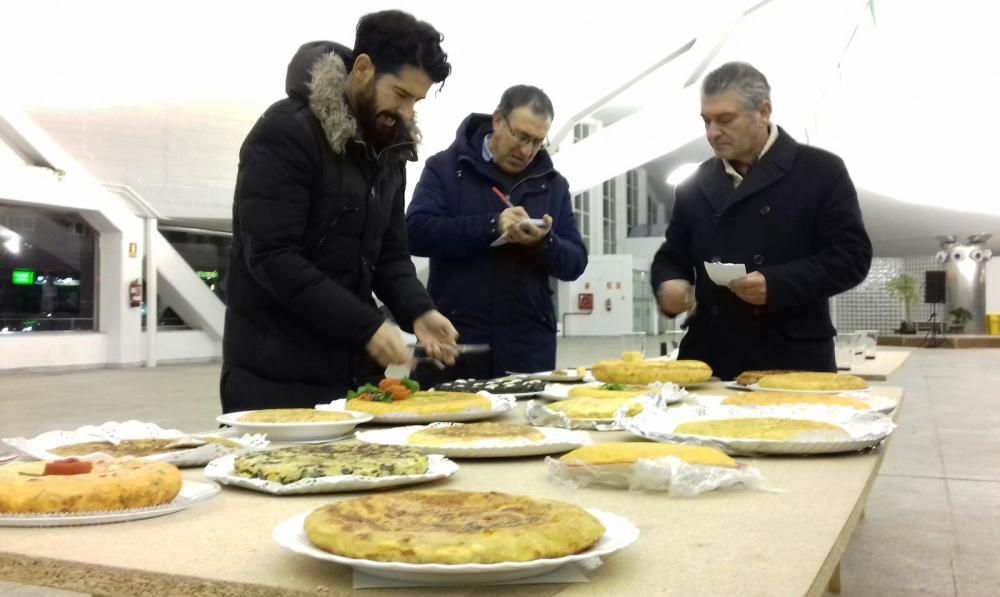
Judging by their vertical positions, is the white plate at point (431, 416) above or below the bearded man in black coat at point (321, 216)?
below

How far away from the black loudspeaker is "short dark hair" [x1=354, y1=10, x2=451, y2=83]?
19.2 metres

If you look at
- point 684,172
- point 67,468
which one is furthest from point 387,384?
point 684,172

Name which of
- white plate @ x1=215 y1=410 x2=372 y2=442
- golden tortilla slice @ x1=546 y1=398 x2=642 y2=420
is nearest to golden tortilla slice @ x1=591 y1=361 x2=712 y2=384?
golden tortilla slice @ x1=546 y1=398 x2=642 y2=420

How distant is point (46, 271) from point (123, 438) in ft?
37.5

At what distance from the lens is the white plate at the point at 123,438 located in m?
1.11

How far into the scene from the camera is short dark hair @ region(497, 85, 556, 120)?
8.73ft

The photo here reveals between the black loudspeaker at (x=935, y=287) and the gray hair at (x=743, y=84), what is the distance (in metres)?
18.4

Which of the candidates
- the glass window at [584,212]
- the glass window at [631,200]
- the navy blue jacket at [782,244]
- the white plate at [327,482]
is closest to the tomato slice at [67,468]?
the white plate at [327,482]

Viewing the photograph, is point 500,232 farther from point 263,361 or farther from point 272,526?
point 272,526

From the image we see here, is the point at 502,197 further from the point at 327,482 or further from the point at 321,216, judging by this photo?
the point at 327,482

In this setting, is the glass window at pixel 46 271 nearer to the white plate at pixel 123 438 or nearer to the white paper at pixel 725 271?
the white paper at pixel 725 271

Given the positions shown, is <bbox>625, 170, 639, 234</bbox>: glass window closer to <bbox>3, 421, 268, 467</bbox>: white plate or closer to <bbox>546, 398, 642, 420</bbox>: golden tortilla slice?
<bbox>546, 398, 642, 420</bbox>: golden tortilla slice

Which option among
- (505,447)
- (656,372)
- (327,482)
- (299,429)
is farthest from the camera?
(656,372)

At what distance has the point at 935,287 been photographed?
62.2 ft
